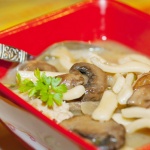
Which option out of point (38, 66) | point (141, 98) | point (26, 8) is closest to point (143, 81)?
point (141, 98)

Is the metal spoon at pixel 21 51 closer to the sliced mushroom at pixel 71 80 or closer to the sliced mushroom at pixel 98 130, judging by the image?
the sliced mushroom at pixel 71 80

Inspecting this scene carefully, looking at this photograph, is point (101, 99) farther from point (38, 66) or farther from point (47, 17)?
point (47, 17)

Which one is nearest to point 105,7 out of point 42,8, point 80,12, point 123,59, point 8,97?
point 80,12

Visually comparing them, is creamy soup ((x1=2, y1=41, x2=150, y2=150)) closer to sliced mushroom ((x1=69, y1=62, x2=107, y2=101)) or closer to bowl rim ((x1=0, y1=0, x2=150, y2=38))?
sliced mushroom ((x1=69, y1=62, x2=107, y2=101))

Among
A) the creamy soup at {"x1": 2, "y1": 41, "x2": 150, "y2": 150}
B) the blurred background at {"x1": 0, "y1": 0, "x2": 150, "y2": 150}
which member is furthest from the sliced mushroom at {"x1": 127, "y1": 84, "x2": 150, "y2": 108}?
the blurred background at {"x1": 0, "y1": 0, "x2": 150, "y2": 150}

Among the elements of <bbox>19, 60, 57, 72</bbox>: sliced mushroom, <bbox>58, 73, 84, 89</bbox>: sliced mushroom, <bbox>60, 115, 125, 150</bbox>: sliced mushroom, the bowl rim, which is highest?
the bowl rim

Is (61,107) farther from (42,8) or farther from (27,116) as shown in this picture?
(42,8)

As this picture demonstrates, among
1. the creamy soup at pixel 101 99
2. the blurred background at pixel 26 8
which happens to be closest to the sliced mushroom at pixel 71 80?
the creamy soup at pixel 101 99
